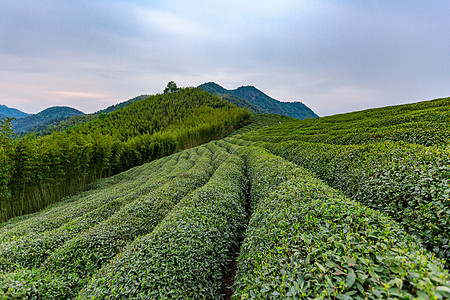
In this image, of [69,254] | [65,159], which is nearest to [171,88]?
[65,159]

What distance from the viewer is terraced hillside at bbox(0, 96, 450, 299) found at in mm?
1887

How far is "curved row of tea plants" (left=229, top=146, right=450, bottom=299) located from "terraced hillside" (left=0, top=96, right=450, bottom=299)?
0.02 meters

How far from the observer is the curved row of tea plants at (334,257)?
1593 millimetres

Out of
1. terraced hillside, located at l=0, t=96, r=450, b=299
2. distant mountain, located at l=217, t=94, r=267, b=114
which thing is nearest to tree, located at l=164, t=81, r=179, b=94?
distant mountain, located at l=217, t=94, r=267, b=114

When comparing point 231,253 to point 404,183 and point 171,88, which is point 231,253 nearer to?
point 404,183

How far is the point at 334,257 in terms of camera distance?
82.4 inches

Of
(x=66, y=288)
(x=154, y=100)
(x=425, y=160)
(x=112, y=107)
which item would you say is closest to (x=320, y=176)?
(x=425, y=160)

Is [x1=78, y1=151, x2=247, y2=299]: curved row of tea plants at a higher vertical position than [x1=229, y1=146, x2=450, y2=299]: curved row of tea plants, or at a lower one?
lower

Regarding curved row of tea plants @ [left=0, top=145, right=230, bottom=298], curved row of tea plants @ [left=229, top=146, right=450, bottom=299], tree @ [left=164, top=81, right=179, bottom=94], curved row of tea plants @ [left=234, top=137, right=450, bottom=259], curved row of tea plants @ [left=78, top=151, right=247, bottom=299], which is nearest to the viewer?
curved row of tea plants @ [left=229, top=146, right=450, bottom=299]

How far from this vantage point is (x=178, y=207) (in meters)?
5.82

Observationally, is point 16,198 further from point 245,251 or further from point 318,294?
point 318,294

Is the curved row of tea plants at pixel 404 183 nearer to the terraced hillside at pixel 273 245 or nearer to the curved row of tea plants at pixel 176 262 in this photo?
the terraced hillside at pixel 273 245

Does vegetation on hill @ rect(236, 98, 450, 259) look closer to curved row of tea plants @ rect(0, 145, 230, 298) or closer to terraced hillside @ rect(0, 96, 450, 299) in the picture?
terraced hillside @ rect(0, 96, 450, 299)

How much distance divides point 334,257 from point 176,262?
2.97 meters
